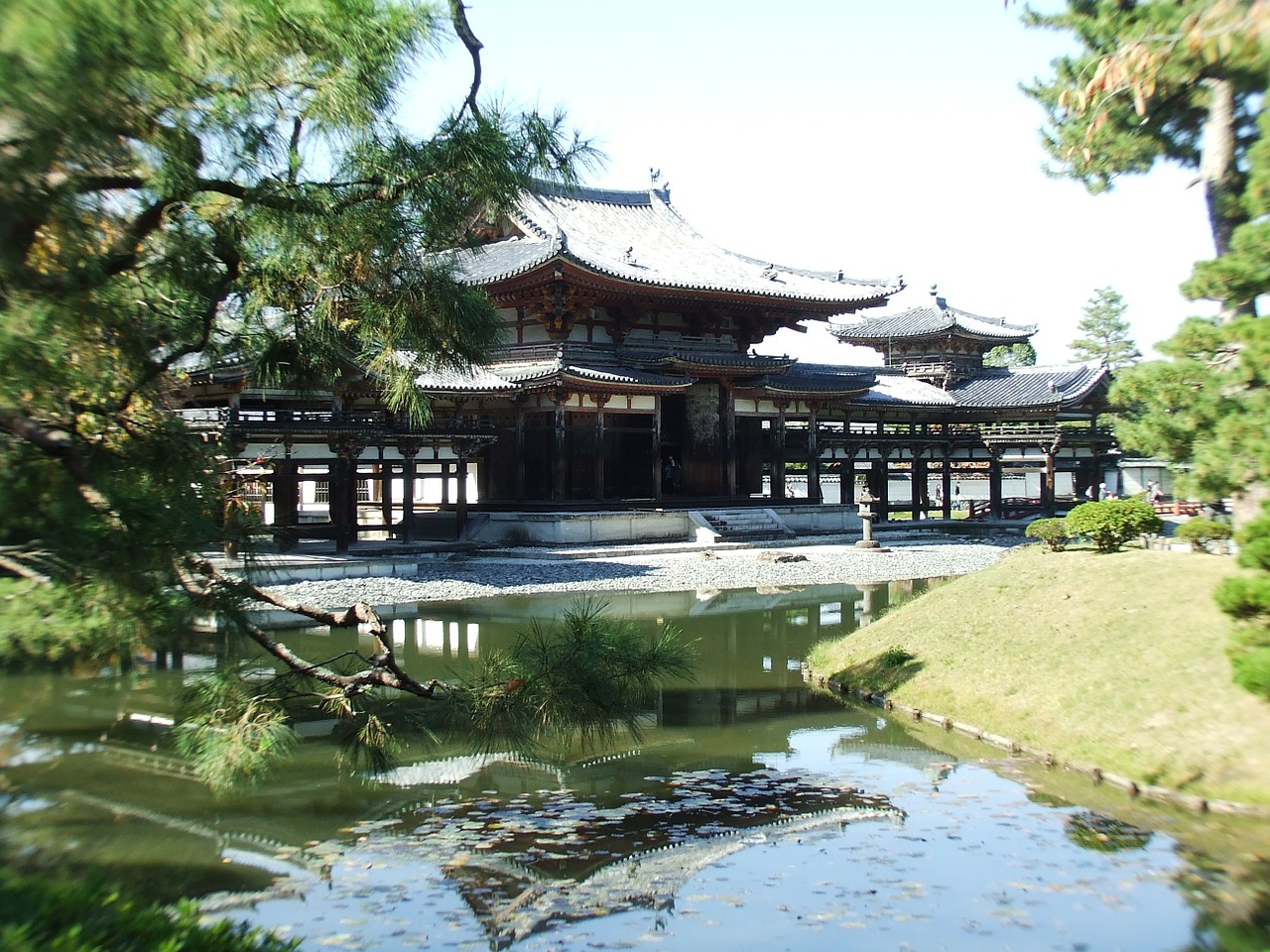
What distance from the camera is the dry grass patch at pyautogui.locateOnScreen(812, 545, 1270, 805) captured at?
9234 mm

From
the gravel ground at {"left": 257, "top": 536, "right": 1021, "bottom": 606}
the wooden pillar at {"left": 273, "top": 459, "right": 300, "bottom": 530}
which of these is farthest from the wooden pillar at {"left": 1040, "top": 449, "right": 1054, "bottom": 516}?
the wooden pillar at {"left": 273, "top": 459, "right": 300, "bottom": 530}

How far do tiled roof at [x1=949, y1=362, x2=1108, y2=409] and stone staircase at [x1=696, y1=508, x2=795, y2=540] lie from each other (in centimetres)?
1057

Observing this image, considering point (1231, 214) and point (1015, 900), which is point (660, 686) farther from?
point (1231, 214)

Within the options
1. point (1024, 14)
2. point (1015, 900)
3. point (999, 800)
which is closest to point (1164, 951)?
point (1015, 900)

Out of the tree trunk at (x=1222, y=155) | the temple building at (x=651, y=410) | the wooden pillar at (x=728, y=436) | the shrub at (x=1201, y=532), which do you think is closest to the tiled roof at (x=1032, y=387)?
the temple building at (x=651, y=410)

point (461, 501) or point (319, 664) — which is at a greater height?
point (461, 501)

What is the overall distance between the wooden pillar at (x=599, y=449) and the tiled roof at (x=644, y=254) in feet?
11.7

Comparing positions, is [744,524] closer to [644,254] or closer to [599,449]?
[599,449]

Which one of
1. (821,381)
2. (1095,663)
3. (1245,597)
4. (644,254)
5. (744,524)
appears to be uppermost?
(644,254)

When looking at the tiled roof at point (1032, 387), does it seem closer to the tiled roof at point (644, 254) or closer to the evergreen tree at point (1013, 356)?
the tiled roof at point (644, 254)

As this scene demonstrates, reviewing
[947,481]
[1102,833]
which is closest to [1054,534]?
[1102,833]

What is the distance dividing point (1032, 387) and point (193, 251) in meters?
36.2

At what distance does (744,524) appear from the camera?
31.2 m

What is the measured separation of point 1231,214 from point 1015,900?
5.69 metres
